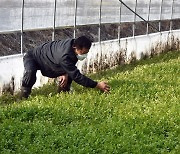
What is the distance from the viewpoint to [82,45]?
9.13 meters

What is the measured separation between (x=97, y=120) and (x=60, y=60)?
5.05ft

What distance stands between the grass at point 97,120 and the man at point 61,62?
0.26 metres

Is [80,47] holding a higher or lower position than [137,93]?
higher

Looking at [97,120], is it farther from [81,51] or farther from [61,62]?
[61,62]

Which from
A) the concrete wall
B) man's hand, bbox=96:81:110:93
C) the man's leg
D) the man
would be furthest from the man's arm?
the concrete wall

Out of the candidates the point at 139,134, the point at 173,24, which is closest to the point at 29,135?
the point at 139,134

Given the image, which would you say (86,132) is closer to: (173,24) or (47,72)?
(47,72)

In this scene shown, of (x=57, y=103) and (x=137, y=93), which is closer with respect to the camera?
(x=57, y=103)

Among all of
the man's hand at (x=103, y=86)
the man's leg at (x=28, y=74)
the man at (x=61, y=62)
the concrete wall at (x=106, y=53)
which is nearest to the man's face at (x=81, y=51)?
the man at (x=61, y=62)

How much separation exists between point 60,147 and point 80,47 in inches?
102

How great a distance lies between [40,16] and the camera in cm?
1266

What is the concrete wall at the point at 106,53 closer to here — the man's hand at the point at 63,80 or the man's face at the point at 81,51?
the man's hand at the point at 63,80

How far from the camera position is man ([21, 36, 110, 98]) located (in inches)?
366

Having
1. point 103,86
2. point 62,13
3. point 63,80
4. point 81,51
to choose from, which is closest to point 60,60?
point 81,51
